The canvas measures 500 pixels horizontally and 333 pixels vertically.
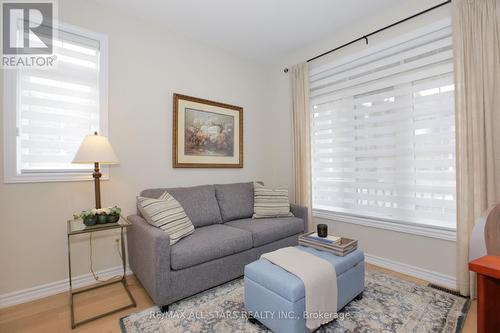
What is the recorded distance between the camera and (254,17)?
2662mm

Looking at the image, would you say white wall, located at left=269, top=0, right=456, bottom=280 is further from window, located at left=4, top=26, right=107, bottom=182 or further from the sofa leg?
window, located at left=4, top=26, right=107, bottom=182

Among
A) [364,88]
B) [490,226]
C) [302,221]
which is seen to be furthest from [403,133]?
[490,226]

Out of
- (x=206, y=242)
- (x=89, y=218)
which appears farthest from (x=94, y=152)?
(x=206, y=242)

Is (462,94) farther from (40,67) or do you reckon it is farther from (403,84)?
(40,67)

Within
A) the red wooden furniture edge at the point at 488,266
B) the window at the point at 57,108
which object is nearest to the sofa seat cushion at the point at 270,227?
the window at the point at 57,108

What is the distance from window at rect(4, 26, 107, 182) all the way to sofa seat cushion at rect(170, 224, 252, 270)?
3.92ft

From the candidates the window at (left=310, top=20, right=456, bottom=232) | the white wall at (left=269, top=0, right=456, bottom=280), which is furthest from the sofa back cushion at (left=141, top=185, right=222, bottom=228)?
the window at (left=310, top=20, right=456, bottom=232)

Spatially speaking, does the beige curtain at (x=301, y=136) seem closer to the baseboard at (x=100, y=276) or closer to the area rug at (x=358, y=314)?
the baseboard at (x=100, y=276)

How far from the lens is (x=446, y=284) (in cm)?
217

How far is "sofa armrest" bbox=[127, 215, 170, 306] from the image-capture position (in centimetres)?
180

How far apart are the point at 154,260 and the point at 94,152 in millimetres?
1003

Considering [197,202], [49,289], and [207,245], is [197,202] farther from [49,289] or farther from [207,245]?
[49,289]

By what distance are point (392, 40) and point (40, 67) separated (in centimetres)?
335

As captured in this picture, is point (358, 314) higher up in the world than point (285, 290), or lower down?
lower down
